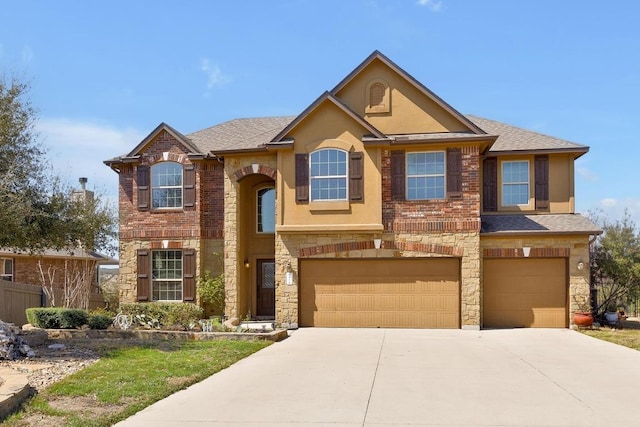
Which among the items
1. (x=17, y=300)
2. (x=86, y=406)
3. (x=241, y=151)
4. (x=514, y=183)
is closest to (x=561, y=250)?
(x=514, y=183)

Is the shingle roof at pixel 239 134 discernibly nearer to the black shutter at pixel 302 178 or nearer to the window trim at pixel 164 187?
the window trim at pixel 164 187

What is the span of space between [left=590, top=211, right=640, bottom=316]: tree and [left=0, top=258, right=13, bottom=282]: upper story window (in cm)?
2249

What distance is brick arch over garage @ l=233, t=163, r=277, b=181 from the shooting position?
19.4 meters

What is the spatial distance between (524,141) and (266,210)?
904 centimetres

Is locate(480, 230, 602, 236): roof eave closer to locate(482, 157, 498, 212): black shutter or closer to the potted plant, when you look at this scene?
locate(482, 157, 498, 212): black shutter

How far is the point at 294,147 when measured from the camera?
18.7 m

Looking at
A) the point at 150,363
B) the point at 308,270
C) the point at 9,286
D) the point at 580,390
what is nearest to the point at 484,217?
the point at 308,270

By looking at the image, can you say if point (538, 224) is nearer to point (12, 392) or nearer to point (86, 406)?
point (86, 406)

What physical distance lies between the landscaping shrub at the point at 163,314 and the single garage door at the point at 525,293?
9.02 meters

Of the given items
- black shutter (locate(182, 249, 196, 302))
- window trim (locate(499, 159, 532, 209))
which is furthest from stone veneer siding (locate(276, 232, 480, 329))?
black shutter (locate(182, 249, 196, 302))

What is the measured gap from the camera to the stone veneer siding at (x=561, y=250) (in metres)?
18.1

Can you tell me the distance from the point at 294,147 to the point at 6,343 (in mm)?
9930

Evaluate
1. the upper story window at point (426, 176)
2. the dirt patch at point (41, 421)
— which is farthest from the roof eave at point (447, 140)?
the dirt patch at point (41, 421)

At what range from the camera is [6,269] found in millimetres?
25062
